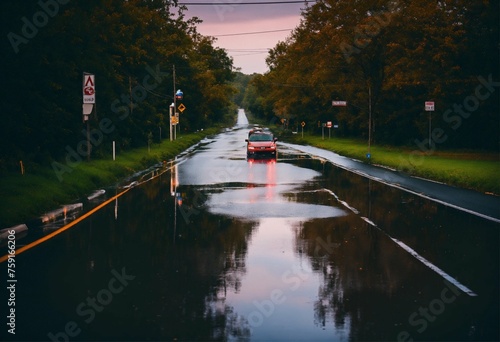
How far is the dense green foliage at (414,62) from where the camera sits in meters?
42.6

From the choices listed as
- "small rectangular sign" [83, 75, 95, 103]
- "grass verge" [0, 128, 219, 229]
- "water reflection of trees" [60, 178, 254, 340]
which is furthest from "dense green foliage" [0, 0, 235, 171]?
→ "water reflection of trees" [60, 178, 254, 340]

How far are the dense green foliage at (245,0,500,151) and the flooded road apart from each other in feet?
98.4

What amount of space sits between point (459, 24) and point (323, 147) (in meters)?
17.1

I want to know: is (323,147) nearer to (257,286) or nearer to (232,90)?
(257,286)

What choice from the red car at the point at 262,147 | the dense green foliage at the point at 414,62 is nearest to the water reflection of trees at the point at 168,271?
the red car at the point at 262,147

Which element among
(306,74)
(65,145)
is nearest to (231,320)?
(65,145)

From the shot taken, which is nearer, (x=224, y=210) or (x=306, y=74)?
(x=224, y=210)

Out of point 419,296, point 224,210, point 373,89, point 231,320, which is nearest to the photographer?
point 231,320

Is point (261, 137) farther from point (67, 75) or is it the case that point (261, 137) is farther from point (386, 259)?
point (386, 259)

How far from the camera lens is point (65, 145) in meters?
26.6

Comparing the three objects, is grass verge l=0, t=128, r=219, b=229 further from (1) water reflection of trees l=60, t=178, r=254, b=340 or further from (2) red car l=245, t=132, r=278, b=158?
(2) red car l=245, t=132, r=278, b=158

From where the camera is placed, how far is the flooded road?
6.16m

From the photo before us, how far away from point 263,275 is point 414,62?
3941 cm

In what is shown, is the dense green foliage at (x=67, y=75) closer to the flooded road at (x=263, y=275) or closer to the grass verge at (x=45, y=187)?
the grass verge at (x=45, y=187)
